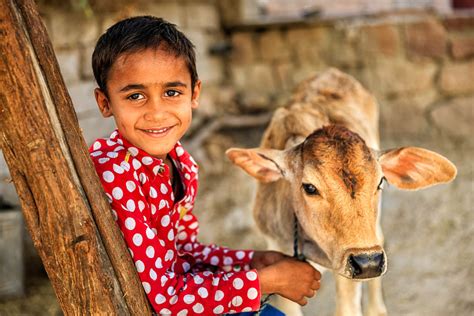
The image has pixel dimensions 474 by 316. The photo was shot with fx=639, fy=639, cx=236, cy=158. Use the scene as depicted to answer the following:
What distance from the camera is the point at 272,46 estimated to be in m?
8.18

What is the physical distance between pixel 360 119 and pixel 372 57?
4.01 metres

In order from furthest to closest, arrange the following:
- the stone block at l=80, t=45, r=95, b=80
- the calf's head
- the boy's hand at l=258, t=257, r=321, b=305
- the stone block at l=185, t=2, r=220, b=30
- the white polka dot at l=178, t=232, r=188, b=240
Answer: the stone block at l=185, t=2, r=220, b=30
the stone block at l=80, t=45, r=95, b=80
the white polka dot at l=178, t=232, r=188, b=240
the calf's head
the boy's hand at l=258, t=257, r=321, b=305

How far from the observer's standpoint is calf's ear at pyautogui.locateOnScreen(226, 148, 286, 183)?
3.33m

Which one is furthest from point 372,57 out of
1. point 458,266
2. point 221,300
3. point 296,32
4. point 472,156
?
point 221,300

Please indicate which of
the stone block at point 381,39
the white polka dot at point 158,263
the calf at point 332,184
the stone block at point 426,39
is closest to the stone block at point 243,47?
the stone block at point 381,39

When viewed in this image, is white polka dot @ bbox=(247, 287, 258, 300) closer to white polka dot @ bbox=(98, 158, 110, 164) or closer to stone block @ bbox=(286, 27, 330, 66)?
white polka dot @ bbox=(98, 158, 110, 164)

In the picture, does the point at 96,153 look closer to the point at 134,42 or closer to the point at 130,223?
the point at 130,223

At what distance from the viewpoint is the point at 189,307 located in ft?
7.72

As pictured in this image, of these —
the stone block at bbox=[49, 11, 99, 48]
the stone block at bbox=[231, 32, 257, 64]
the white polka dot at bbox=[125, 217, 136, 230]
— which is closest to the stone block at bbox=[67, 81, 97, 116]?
the stone block at bbox=[49, 11, 99, 48]

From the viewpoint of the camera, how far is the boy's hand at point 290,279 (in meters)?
2.58

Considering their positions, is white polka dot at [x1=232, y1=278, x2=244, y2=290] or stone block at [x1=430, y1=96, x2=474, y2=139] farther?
stone block at [x1=430, y1=96, x2=474, y2=139]

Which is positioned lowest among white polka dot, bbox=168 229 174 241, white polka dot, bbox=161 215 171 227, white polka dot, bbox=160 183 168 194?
white polka dot, bbox=168 229 174 241

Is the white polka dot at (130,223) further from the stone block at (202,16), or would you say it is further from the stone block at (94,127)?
the stone block at (202,16)

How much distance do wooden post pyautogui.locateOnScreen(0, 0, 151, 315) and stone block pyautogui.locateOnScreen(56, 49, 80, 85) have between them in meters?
4.39
